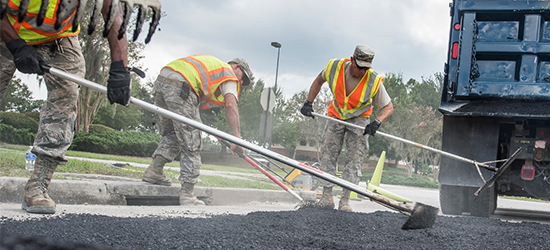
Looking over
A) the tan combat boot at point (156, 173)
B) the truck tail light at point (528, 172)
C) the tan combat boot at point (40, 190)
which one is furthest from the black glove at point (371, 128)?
the tan combat boot at point (40, 190)

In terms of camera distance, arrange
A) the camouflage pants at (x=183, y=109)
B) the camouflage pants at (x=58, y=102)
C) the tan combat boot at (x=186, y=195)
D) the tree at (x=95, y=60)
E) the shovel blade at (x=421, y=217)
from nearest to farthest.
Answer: the shovel blade at (x=421, y=217) → the camouflage pants at (x=58, y=102) → the camouflage pants at (x=183, y=109) → the tan combat boot at (x=186, y=195) → the tree at (x=95, y=60)

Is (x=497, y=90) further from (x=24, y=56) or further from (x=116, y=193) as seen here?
(x=24, y=56)

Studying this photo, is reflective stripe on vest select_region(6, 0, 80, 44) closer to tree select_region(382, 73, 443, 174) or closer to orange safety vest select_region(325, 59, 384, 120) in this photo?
orange safety vest select_region(325, 59, 384, 120)

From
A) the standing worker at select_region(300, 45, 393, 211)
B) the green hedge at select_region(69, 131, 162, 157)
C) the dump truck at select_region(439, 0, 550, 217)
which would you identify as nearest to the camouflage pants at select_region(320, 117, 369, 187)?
the standing worker at select_region(300, 45, 393, 211)

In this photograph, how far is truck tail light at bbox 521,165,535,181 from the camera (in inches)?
191

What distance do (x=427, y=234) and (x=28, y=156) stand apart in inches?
163

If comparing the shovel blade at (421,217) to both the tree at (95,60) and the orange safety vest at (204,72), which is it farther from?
the tree at (95,60)

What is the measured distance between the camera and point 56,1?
2.76m

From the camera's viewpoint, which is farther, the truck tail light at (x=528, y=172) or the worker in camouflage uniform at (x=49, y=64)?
the truck tail light at (x=528, y=172)

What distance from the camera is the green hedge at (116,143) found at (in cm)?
1577

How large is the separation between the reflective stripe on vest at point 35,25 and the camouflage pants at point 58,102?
9cm

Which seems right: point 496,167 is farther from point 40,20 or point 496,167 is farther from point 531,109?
point 40,20

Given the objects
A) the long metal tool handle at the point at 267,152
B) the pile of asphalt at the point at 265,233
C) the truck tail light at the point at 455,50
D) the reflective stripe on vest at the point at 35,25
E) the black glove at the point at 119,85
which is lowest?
the pile of asphalt at the point at 265,233

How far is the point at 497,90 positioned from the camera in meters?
4.84
